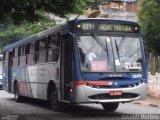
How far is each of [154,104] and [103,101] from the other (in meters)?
6.55

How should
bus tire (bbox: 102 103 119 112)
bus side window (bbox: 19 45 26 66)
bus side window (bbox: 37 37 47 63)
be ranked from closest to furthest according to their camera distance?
bus tire (bbox: 102 103 119 112)
bus side window (bbox: 37 37 47 63)
bus side window (bbox: 19 45 26 66)

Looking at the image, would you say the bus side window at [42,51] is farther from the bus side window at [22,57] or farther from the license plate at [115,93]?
the license plate at [115,93]

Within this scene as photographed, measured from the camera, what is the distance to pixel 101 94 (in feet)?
45.0

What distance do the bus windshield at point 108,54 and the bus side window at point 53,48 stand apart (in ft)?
5.42

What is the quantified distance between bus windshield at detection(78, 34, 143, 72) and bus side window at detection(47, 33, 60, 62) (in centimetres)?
165

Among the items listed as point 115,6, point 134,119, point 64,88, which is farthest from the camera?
point 115,6

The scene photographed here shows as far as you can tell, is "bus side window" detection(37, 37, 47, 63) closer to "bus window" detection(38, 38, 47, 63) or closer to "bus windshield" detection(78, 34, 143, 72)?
"bus window" detection(38, 38, 47, 63)

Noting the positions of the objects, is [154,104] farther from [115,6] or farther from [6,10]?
[115,6]

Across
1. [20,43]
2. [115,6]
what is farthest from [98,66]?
[115,6]

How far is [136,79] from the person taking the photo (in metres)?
14.2

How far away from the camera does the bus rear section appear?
13.7 m

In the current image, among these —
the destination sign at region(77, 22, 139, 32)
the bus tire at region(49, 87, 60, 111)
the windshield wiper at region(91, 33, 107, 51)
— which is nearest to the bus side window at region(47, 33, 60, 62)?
the bus tire at region(49, 87, 60, 111)

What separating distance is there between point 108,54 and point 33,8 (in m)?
2.93

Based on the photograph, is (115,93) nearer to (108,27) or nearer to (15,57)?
(108,27)
